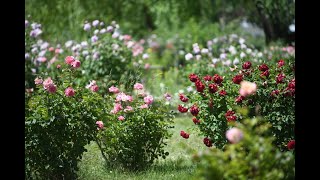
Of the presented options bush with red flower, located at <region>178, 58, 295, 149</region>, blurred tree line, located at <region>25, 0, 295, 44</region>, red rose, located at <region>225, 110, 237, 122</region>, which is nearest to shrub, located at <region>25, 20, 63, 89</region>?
blurred tree line, located at <region>25, 0, 295, 44</region>

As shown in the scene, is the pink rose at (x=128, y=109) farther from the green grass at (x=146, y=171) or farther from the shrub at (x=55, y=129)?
the green grass at (x=146, y=171)

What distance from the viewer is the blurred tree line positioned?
35.8ft

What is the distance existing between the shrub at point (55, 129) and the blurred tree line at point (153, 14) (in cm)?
638

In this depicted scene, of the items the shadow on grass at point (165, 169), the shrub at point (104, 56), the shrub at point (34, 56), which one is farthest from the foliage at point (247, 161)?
the shrub at point (34, 56)

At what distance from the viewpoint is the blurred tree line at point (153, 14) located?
35.8ft

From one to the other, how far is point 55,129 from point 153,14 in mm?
10488

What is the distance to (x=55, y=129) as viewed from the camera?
4.29 metres

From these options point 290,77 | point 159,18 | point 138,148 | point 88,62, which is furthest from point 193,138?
point 159,18

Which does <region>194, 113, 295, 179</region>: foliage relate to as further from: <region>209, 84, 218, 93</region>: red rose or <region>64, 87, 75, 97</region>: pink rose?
<region>64, 87, 75, 97</region>: pink rose

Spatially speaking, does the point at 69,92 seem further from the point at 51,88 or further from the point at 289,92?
the point at 289,92

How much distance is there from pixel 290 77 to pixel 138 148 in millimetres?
1466
